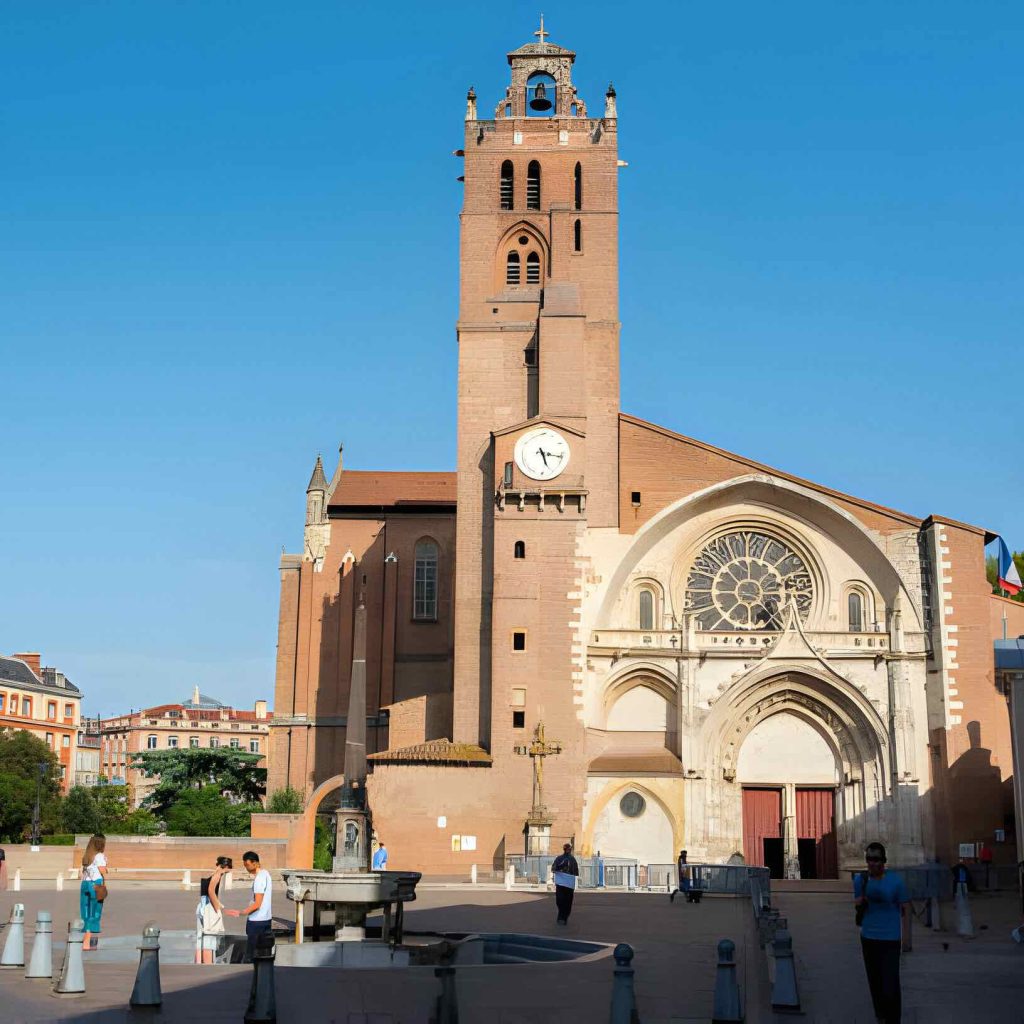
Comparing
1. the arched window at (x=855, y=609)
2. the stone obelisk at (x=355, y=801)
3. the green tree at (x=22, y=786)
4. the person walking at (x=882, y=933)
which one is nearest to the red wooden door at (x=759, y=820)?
the arched window at (x=855, y=609)

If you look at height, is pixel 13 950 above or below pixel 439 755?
below

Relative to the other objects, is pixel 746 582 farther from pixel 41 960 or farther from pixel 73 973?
pixel 73 973

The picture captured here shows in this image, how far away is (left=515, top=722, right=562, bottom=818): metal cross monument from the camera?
41719mm

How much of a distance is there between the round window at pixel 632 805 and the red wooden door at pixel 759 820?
162 inches

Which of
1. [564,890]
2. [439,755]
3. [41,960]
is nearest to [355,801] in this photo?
[564,890]

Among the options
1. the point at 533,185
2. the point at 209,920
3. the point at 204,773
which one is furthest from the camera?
the point at 204,773

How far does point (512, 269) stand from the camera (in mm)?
49656

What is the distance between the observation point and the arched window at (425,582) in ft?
188

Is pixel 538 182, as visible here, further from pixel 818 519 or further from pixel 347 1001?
pixel 347 1001

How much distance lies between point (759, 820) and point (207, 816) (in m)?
22.3

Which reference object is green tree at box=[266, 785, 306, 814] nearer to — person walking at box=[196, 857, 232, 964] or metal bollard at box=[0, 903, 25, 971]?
person walking at box=[196, 857, 232, 964]

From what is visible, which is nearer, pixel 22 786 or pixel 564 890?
pixel 564 890

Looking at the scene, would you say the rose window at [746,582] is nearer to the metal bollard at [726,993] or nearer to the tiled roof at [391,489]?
the tiled roof at [391,489]

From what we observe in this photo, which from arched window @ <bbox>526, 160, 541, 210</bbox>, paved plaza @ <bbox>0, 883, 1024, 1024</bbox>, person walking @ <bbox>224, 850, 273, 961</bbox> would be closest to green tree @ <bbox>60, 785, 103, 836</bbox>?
arched window @ <bbox>526, 160, 541, 210</bbox>
